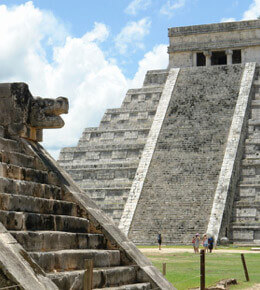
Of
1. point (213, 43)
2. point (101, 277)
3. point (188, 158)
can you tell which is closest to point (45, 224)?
point (101, 277)

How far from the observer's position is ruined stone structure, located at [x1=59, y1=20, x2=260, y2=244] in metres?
24.8

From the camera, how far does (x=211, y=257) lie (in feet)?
60.0

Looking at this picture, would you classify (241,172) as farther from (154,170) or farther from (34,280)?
(34,280)

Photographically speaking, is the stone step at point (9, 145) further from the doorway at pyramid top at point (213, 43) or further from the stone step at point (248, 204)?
the doorway at pyramid top at point (213, 43)

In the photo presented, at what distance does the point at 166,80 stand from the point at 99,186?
763cm

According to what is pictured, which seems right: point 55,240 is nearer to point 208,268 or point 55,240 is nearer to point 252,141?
point 208,268

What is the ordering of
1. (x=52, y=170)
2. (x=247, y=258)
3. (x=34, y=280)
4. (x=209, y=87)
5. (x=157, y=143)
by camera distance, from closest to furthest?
1. (x=34, y=280)
2. (x=52, y=170)
3. (x=247, y=258)
4. (x=157, y=143)
5. (x=209, y=87)

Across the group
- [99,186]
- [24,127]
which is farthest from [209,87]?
[24,127]

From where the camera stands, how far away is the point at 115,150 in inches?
1198

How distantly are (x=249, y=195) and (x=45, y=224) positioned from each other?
64.2ft

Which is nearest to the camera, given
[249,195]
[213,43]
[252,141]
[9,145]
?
[9,145]

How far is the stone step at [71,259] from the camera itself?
6652 mm

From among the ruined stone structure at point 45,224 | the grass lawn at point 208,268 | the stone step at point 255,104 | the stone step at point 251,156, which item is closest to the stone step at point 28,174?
the ruined stone structure at point 45,224

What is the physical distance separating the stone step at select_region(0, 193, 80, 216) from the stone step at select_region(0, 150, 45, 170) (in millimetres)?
686
